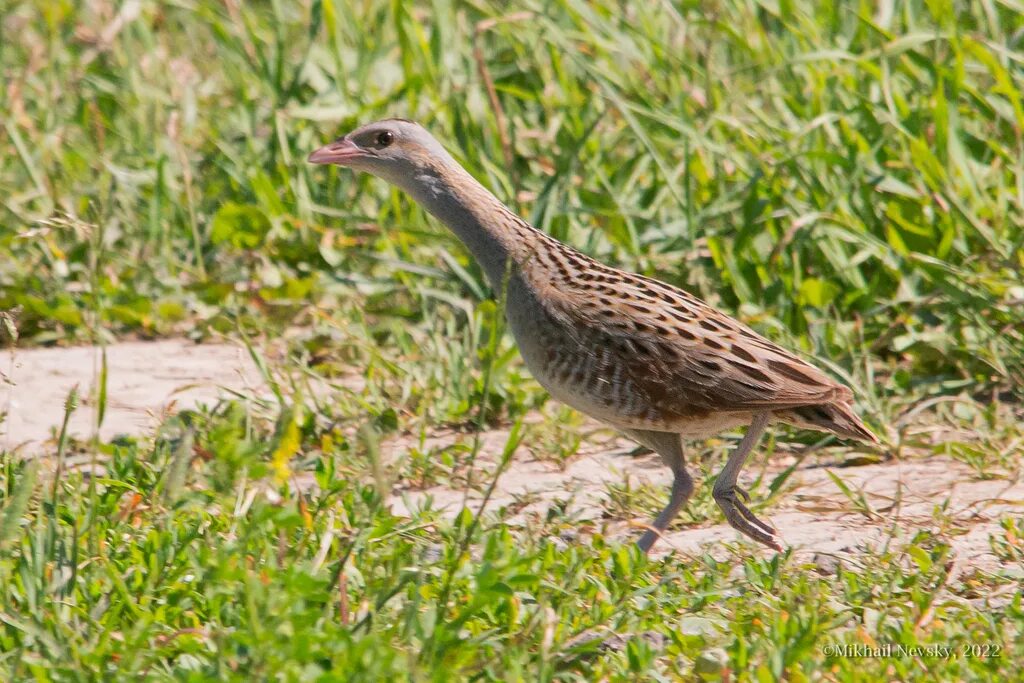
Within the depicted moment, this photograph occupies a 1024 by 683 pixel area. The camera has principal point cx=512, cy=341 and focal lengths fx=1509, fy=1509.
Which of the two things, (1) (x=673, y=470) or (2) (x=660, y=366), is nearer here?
(2) (x=660, y=366)

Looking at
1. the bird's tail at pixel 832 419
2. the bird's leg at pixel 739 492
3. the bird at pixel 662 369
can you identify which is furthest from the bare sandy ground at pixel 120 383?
the bird's tail at pixel 832 419

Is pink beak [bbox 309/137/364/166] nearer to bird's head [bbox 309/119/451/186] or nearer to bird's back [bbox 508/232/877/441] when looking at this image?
bird's head [bbox 309/119/451/186]

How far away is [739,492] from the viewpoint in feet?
15.6

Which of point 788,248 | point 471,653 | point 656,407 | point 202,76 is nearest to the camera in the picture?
point 471,653

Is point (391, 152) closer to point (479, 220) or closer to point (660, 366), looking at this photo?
point (479, 220)

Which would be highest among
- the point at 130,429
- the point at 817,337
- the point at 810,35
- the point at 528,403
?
the point at 810,35

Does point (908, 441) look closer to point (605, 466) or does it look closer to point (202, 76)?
point (605, 466)

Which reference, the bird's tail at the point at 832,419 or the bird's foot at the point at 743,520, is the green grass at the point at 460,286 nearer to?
the bird's foot at the point at 743,520

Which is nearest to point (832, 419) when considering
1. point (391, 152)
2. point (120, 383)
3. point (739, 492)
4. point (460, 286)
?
point (739, 492)

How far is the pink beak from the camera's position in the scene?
5492 millimetres

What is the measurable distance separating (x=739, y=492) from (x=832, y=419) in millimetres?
369

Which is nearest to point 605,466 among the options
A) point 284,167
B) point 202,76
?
point 284,167

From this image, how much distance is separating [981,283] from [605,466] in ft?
5.53

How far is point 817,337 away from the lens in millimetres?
6047
